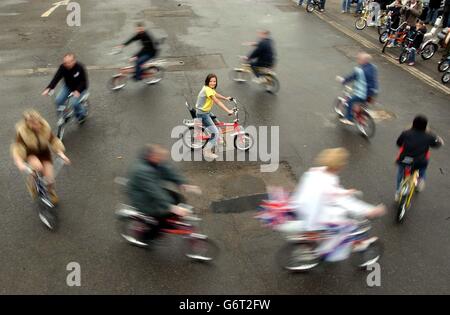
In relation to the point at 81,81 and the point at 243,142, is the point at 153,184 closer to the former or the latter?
the point at 243,142

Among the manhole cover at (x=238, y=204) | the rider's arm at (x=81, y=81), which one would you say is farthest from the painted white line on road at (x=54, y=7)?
the manhole cover at (x=238, y=204)

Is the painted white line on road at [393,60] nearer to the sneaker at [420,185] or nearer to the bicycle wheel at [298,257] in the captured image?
the sneaker at [420,185]

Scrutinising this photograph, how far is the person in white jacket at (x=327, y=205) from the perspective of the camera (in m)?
4.98

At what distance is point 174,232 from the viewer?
5598mm

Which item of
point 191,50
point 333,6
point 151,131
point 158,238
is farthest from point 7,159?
point 333,6

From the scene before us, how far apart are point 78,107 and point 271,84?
17.6 feet

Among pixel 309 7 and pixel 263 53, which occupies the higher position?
pixel 263 53

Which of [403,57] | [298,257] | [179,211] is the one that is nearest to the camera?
[179,211]

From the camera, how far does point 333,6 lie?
73.9 feet

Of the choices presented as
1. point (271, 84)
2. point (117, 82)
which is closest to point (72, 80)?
point (117, 82)

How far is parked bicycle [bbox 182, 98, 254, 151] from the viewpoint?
850cm

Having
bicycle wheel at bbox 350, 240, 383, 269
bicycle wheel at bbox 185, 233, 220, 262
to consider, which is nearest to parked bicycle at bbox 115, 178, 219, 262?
bicycle wheel at bbox 185, 233, 220, 262

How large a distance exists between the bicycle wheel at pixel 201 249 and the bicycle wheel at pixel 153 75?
Answer: 7.25 meters

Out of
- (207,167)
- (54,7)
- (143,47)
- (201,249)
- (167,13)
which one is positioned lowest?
(54,7)
